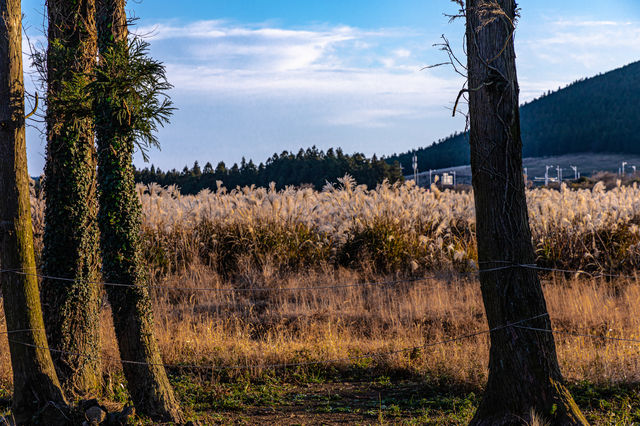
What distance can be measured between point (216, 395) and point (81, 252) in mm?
1934

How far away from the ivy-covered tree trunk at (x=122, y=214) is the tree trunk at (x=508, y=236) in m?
2.74

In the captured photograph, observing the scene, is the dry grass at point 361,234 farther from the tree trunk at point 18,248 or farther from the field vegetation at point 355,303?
the tree trunk at point 18,248

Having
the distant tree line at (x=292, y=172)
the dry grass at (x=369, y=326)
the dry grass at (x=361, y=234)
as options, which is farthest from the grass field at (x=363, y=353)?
the distant tree line at (x=292, y=172)

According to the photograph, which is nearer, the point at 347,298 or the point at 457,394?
the point at 457,394

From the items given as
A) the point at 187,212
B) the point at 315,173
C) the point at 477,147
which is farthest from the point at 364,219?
the point at 315,173

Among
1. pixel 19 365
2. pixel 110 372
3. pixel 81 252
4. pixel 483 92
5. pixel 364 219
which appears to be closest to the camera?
pixel 483 92

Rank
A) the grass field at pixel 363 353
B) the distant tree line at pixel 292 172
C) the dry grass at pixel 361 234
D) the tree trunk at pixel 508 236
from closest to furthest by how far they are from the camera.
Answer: the tree trunk at pixel 508 236, the grass field at pixel 363 353, the dry grass at pixel 361 234, the distant tree line at pixel 292 172

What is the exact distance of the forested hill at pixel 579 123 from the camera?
367 feet

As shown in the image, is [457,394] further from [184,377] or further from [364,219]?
[364,219]

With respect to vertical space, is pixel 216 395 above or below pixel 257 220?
below

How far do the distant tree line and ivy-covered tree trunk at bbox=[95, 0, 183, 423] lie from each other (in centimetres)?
3473

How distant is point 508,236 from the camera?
162 inches

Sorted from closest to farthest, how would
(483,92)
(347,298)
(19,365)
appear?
(483,92), (19,365), (347,298)

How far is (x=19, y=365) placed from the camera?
4.74 meters
